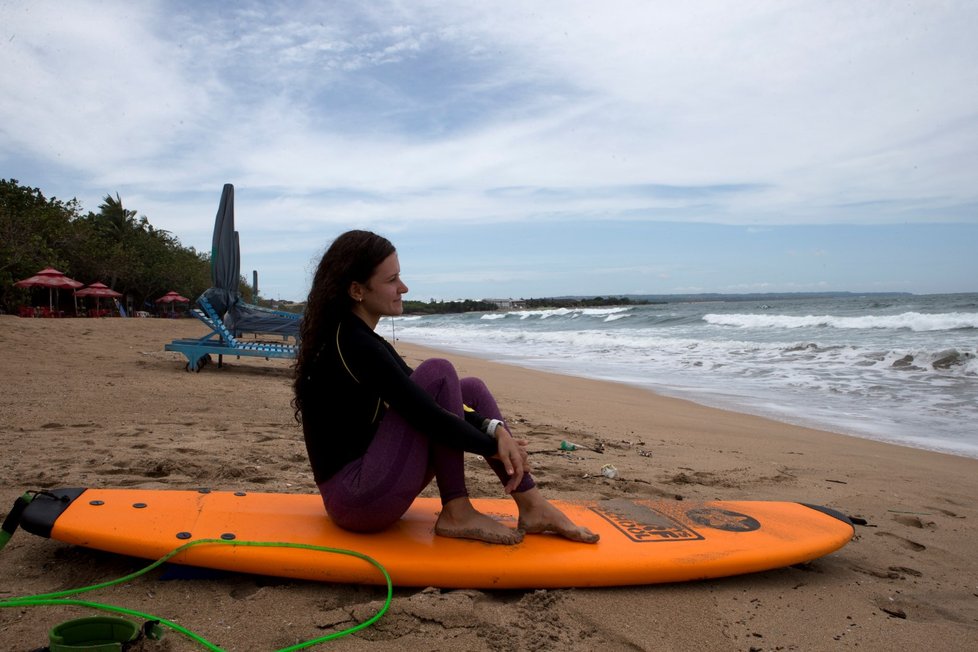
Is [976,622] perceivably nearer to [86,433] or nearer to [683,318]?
[86,433]

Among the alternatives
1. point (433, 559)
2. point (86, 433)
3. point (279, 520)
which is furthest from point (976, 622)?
point (86, 433)

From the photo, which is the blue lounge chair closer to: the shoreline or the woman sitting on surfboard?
the shoreline

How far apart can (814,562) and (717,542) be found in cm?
48

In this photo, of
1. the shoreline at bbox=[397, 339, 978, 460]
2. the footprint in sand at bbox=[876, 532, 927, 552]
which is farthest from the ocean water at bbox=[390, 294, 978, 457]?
the footprint in sand at bbox=[876, 532, 927, 552]

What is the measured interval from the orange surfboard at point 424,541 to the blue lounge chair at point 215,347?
5.61 metres

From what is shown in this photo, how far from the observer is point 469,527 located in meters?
2.45

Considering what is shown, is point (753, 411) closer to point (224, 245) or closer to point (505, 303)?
point (224, 245)

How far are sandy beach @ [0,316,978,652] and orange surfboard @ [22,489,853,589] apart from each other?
0.07 m

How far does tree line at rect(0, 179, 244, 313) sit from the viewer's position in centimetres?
2136

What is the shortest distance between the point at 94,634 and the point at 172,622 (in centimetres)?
24

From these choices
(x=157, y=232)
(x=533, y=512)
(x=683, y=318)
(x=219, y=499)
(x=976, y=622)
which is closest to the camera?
(x=976, y=622)

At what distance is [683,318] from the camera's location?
88.9ft

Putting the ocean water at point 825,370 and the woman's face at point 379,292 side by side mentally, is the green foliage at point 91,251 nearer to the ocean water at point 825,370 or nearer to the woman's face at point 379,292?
the ocean water at point 825,370

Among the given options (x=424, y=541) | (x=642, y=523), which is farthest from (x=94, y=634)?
(x=642, y=523)
